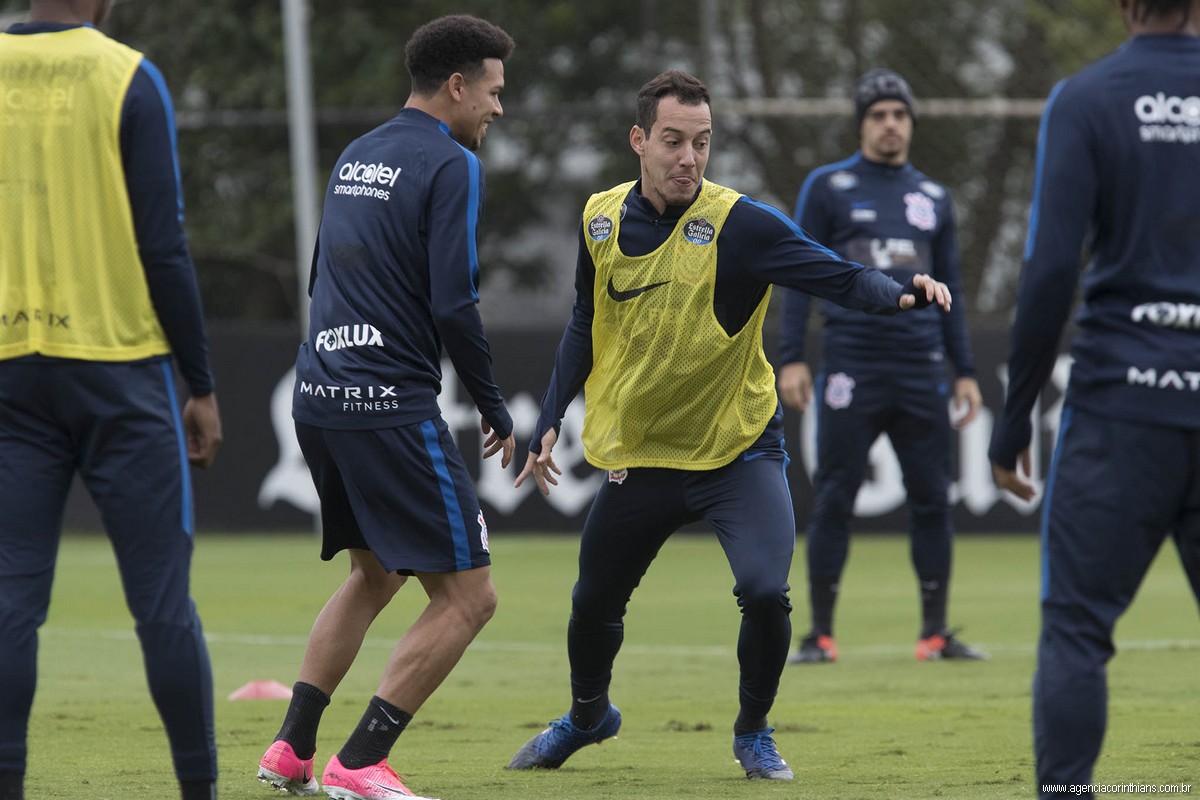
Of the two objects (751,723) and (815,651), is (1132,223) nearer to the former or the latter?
(751,723)

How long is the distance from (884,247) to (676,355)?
11.5 feet

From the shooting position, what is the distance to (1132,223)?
4.05 m

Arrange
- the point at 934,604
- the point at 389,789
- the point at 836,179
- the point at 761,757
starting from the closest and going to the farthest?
the point at 389,789, the point at 761,757, the point at 934,604, the point at 836,179

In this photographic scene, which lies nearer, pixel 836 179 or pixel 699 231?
pixel 699 231

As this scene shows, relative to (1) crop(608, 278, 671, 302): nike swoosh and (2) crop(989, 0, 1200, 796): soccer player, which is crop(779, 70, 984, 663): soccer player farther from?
(2) crop(989, 0, 1200, 796): soccer player

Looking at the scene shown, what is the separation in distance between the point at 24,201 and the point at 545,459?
2.25 metres

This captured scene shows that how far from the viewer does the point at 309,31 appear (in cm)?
2134

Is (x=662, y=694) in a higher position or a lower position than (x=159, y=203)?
lower

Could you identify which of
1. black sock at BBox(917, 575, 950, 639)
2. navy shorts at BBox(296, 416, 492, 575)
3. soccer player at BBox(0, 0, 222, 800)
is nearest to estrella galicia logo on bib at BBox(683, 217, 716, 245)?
navy shorts at BBox(296, 416, 492, 575)

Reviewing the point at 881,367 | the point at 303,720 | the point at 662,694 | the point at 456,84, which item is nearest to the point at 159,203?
the point at 456,84

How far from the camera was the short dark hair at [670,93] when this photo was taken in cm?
600

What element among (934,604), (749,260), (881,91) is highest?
(881,91)

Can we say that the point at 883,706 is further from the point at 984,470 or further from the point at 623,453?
the point at 984,470

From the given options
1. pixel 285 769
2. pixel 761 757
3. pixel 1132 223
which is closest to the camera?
pixel 1132 223
